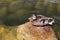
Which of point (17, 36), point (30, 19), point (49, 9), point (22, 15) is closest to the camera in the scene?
point (17, 36)

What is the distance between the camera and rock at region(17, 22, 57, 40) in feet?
8.64

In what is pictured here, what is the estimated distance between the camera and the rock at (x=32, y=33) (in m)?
2.63

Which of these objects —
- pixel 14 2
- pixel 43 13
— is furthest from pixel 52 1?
pixel 14 2

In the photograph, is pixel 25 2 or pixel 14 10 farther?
pixel 25 2

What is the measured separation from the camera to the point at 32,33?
2711mm

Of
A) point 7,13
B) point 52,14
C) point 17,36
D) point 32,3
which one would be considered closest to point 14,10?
point 7,13

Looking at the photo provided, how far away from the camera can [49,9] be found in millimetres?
3596

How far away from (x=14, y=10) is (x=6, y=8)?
169 mm

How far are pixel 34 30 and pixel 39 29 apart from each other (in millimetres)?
79

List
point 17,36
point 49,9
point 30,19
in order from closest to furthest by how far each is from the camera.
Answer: point 17,36 → point 30,19 → point 49,9

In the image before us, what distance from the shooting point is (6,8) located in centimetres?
357

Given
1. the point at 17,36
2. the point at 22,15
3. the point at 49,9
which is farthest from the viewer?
the point at 49,9

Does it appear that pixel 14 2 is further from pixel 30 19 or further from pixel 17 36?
pixel 17 36

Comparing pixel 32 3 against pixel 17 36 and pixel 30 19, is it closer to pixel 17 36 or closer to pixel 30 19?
pixel 30 19
